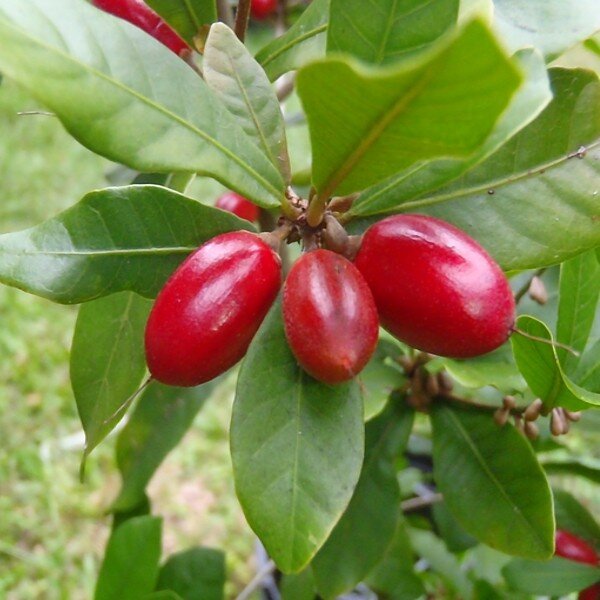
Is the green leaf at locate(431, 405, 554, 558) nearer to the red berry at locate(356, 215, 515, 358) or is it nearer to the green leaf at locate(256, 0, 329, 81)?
the red berry at locate(356, 215, 515, 358)

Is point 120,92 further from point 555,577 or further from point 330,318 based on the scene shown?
point 555,577

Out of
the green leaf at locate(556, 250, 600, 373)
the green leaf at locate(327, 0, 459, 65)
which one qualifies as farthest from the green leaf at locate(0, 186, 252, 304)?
the green leaf at locate(556, 250, 600, 373)

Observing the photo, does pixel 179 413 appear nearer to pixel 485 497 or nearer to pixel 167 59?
pixel 485 497

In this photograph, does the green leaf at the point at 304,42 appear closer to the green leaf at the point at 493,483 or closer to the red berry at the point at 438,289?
the red berry at the point at 438,289

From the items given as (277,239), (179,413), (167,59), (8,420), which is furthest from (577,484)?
(167,59)

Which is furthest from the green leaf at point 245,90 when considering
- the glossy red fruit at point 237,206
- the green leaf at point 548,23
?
the glossy red fruit at point 237,206
